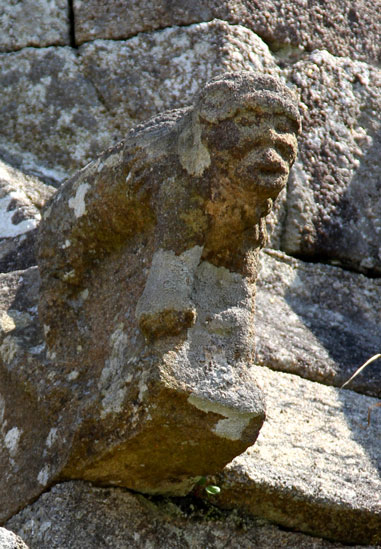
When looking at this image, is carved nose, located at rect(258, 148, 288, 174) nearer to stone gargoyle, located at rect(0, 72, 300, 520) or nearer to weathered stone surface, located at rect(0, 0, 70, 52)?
stone gargoyle, located at rect(0, 72, 300, 520)

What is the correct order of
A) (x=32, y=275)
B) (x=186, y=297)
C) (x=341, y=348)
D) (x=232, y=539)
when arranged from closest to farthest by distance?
1. (x=186, y=297)
2. (x=232, y=539)
3. (x=32, y=275)
4. (x=341, y=348)

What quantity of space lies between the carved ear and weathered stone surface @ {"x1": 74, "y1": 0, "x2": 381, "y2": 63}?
4.04ft

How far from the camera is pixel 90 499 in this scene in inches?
72.9

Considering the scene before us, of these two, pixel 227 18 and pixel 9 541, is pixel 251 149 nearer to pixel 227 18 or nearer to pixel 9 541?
pixel 9 541

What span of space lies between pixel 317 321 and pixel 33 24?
1323mm

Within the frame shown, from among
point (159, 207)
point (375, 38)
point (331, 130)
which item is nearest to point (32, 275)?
point (159, 207)

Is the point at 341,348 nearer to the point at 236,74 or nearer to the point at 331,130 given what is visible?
the point at 331,130

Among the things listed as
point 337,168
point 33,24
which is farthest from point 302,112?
point 33,24

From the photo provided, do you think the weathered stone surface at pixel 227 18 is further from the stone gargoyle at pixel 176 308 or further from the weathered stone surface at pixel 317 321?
the stone gargoyle at pixel 176 308

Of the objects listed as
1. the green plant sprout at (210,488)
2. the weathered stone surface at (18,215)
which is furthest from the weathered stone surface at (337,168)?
the green plant sprout at (210,488)

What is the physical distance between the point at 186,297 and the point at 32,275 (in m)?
0.66

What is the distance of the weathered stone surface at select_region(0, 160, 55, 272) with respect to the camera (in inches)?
99.8

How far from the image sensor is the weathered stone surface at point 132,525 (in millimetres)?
1811

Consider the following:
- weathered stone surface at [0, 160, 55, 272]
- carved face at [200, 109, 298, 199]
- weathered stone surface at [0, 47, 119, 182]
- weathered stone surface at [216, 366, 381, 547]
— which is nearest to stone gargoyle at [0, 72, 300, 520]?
carved face at [200, 109, 298, 199]
